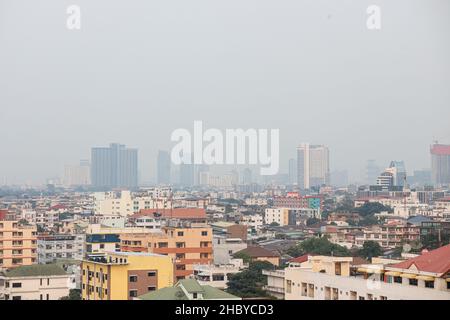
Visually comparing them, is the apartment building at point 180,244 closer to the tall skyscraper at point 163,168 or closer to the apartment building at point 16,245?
the apartment building at point 16,245

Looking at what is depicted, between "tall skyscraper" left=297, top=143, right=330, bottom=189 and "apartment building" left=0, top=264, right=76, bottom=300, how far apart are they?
5664mm

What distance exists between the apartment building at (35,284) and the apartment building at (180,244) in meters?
1.88

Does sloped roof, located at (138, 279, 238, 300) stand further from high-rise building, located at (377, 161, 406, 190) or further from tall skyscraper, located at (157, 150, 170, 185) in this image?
high-rise building, located at (377, 161, 406, 190)

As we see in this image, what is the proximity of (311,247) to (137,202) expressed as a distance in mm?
5500

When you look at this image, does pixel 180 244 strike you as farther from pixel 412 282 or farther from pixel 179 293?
pixel 412 282

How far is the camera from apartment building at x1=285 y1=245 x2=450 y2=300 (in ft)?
10.8

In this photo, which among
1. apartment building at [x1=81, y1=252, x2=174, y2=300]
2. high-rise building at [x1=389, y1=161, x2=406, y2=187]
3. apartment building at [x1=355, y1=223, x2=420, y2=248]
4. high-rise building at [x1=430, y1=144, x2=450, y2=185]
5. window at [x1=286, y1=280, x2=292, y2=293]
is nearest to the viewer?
window at [x1=286, y1=280, x2=292, y2=293]

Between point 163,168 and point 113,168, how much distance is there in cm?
160

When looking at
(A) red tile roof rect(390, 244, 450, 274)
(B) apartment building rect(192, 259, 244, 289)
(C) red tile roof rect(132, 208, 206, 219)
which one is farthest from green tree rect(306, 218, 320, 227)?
(A) red tile roof rect(390, 244, 450, 274)

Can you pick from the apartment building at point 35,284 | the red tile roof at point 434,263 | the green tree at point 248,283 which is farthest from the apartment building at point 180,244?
the red tile roof at point 434,263

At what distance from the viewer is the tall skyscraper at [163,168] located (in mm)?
10634

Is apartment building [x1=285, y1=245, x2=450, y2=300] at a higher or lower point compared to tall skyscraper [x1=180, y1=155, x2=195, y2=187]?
lower
